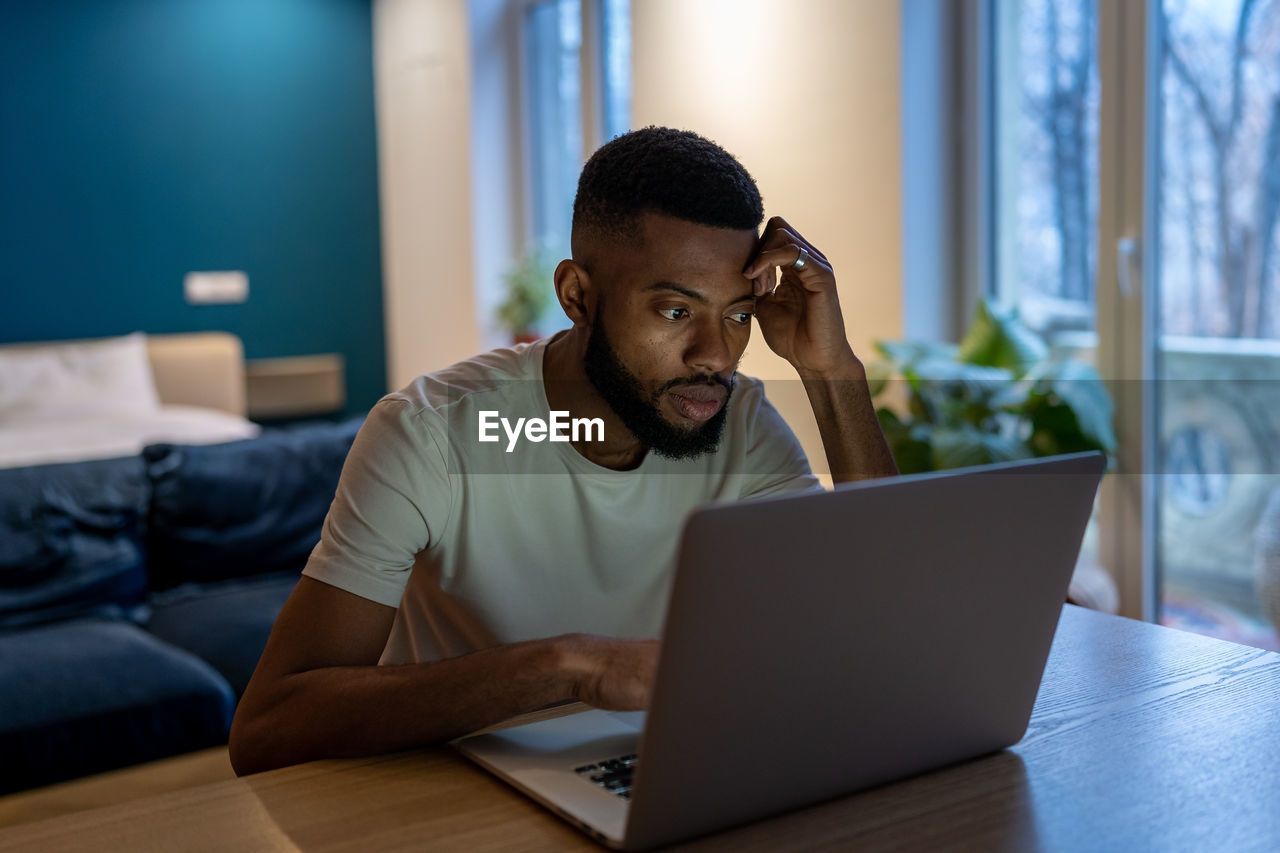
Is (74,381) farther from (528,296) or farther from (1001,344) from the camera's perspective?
(1001,344)

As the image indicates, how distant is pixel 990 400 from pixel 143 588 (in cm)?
206

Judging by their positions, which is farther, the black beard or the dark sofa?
the dark sofa

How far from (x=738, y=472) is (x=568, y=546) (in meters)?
0.23

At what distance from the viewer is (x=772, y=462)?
1374mm

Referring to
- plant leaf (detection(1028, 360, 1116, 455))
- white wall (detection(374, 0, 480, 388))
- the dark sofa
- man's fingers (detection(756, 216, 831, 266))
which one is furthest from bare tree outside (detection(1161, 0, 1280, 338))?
white wall (detection(374, 0, 480, 388))

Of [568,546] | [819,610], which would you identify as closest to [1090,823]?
Result: [819,610]

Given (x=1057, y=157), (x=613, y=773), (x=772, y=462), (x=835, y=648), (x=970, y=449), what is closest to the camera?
(x=835, y=648)

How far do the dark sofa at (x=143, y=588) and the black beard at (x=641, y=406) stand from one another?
56.4 inches

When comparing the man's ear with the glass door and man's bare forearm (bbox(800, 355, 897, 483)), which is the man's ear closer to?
man's bare forearm (bbox(800, 355, 897, 483))

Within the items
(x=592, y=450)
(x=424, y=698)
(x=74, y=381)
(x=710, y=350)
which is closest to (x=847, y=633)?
(x=424, y=698)

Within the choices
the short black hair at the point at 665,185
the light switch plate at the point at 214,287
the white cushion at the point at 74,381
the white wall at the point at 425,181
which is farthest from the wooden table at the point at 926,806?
the light switch plate at the point at 214,287

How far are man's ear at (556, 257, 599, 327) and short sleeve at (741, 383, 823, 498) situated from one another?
245 mm

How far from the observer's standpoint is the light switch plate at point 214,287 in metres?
5.50

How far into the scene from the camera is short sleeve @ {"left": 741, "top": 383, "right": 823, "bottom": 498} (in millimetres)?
1365
